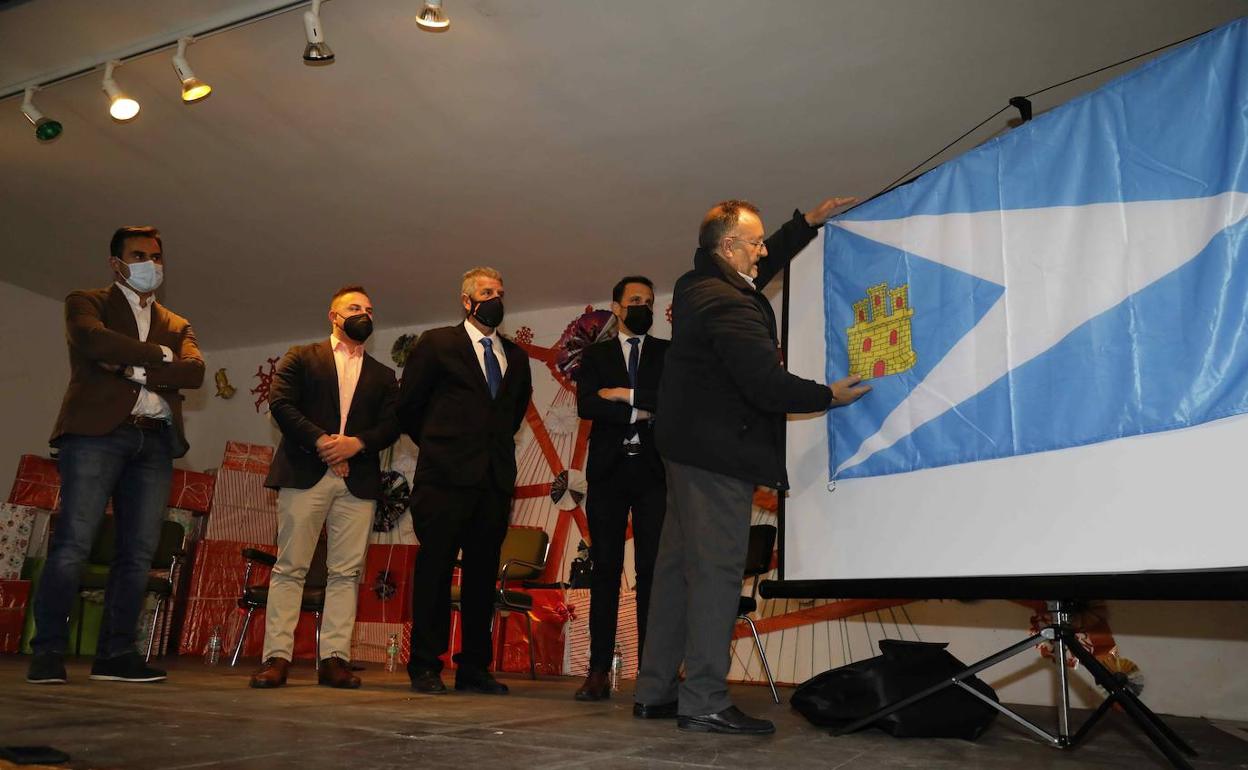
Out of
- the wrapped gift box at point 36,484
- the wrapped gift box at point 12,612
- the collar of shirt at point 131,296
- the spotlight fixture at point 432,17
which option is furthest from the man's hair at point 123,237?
the wrapped gift box at point 36,484

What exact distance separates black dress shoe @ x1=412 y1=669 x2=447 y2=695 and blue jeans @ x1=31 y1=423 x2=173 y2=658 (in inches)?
40.5

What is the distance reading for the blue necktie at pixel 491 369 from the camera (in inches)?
153

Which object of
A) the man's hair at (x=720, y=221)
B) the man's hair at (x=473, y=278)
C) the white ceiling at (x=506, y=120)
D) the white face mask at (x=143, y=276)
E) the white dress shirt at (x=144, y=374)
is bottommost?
the white dress shirt at (x=144, y=374)

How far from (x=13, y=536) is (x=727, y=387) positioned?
5.79 m

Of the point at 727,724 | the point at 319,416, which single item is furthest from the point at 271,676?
the point at 727,724

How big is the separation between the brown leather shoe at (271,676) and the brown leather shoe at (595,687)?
1.13 meters

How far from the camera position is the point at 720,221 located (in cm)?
292

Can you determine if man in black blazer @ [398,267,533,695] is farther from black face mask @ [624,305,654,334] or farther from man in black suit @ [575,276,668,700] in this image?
black face mask @ [624,305,654,334]

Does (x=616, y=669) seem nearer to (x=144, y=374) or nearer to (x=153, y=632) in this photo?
(x=144, y=374)

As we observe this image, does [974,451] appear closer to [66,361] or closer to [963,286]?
[963,286]

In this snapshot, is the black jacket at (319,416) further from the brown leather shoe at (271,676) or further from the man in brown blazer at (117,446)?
the brown leather shoe at (271,676)

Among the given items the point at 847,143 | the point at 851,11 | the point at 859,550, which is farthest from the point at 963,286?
the point at 847,143

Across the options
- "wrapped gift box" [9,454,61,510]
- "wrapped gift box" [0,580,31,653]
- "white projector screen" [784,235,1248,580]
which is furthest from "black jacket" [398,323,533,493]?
"wrapped gift box" [9,454,61,510]

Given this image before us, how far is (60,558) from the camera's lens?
3326 mm
